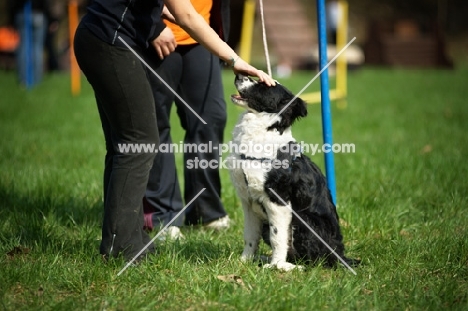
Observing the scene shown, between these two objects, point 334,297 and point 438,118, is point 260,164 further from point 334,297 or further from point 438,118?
point 438,118

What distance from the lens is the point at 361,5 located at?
29344 mm

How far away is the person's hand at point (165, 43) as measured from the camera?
144 inches

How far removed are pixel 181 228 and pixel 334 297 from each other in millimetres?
1654

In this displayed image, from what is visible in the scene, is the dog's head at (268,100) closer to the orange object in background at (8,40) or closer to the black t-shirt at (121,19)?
the black t-shirt at (121,19)

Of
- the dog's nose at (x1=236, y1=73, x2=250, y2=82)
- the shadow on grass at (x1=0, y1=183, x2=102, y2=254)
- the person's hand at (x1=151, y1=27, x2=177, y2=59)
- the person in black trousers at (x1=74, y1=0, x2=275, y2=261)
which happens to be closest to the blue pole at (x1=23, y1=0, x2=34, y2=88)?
the shadow on grass at (x1=0, y1=183, x2=102, y2=254)

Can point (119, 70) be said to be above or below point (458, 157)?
above

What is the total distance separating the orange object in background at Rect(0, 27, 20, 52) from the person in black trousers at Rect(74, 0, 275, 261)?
14.3 m

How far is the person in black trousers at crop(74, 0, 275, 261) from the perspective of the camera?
295 cm

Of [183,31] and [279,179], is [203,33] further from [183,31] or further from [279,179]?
[183,31]

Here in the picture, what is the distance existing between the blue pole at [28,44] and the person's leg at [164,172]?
8.05m

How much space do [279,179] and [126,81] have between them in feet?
3.06

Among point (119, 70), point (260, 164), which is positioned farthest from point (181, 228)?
point (119, 70)

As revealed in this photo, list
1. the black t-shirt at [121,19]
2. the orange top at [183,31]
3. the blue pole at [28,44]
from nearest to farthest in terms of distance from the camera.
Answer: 1. the black t-shirt at [121,19]
2. the orange top at [183,31]
3. the blue pole at [28,44]

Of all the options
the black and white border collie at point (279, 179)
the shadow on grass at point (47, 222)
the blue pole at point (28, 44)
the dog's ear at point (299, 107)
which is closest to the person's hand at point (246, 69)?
the black and white border collie at point (279, 179)
